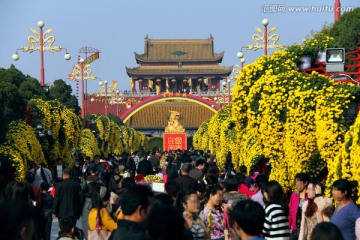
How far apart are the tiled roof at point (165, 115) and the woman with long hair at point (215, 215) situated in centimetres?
9043

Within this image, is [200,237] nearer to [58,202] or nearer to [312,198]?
[312,198]

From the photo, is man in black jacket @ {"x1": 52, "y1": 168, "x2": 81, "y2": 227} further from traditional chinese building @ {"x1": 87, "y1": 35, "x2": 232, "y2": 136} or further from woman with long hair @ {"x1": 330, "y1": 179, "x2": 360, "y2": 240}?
traditional chinese building @ {"x1": 87, "y1": 35, "x2": 232, "y2": 136}

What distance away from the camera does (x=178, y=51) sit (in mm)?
116875

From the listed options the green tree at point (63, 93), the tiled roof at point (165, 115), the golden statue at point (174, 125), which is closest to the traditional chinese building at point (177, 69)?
the tiled roof at point (165, 115)

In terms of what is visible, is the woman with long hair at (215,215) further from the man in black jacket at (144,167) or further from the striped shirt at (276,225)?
the man in black jacket at (144,167)

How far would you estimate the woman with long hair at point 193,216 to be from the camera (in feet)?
30.2

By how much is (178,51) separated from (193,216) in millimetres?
107606

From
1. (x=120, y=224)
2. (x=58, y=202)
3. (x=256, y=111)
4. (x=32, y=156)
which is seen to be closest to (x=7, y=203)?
(x=120, y=224)

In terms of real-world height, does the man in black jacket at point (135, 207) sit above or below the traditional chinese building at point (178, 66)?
below

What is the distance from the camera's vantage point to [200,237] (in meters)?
9.22

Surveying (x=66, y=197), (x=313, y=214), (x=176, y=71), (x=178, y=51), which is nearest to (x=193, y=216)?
(x=313, y=214)

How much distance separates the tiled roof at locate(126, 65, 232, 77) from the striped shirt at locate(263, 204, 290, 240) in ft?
345

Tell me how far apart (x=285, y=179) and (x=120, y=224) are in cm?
1321

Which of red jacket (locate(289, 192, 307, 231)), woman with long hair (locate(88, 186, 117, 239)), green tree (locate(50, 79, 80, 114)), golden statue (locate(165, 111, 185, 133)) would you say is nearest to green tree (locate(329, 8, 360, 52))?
red jacket (locate(289, 192, 307, 231))
